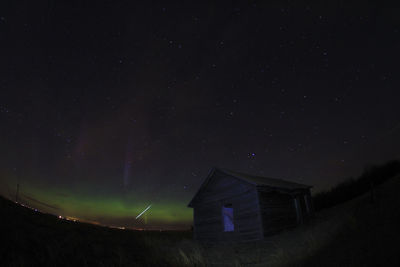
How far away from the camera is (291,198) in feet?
68.5

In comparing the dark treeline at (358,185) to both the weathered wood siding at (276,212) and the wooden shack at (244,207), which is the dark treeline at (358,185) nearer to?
the wooden shack at (244,207)

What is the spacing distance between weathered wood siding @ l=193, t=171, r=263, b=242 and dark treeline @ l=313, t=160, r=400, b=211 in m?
18.8

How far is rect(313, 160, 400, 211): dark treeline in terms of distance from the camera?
29.6 meters

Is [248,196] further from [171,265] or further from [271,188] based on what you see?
→ [171,265]

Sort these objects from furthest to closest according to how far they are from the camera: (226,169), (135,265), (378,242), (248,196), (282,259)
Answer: (226,169) → (248,196) → (282,259) → (378,242) → (135,265)

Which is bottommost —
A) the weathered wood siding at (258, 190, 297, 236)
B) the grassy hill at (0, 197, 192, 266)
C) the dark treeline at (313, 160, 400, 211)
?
the grassy hill at (0, 197, 192, 266)

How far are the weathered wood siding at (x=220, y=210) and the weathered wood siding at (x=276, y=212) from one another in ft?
2.07

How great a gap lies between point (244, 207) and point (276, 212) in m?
2.64

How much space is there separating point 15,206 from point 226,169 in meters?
15.6

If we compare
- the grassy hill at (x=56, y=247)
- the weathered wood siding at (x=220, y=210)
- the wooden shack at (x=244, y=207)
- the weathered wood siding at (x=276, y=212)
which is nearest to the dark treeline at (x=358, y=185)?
the wooden shack at (x=244, y=207)

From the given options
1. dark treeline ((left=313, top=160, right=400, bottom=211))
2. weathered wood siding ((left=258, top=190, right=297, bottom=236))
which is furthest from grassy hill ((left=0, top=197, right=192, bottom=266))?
dark treeline ((left=313, top=160, right=400, bottom=211))

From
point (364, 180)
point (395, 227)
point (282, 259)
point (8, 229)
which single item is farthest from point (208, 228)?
point (364, 180)

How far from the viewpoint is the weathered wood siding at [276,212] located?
17.2 m

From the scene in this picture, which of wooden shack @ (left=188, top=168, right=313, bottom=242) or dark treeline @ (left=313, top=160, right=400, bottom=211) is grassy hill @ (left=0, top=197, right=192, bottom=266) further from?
dark treeline @ (left=313, top=160, right=400, bottom=211)
